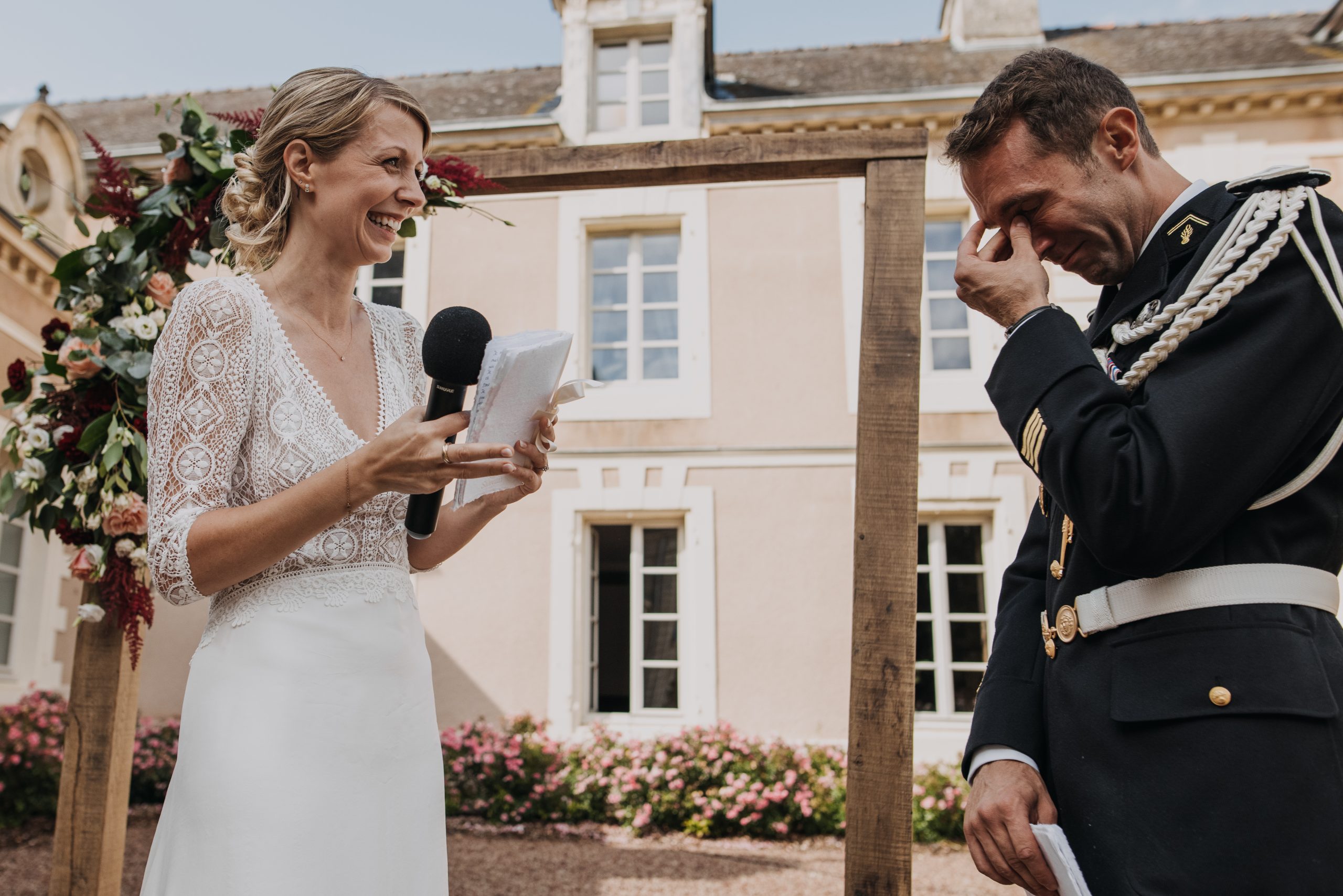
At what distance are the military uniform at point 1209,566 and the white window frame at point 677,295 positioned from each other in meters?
7.91

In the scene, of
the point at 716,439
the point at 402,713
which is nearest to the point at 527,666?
the point at 716,439

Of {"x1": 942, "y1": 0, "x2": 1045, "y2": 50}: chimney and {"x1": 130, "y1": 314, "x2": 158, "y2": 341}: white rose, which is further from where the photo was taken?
{"x1": 942, "y1": 0, "x2": 1045, "y2": 50}: chimney

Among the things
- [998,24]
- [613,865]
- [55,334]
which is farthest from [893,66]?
[55,334]

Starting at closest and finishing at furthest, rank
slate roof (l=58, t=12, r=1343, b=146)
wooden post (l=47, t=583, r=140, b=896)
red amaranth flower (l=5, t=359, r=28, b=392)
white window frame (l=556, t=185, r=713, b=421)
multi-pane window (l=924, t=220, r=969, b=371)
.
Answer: wooden post (l=47, t=583, r=140, b=896)
red amaranth flower (l=5, t=359, r=28, b=392)
white window frame (l=556, t=185, r=713, b=421)
multi-pane window (l=924, t=220, r=969, b=371)
slate roof (l=58, t=12, r=1343, b=146)

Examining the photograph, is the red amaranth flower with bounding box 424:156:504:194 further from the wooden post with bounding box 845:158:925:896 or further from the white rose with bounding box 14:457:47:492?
the white rose with bounding box 14:457:47:492

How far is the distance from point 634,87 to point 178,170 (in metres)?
7.83

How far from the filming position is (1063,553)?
1479mm

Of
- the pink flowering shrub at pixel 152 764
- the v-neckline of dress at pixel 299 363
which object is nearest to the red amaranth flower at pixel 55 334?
the v-neckline of dress at pixel 299 363

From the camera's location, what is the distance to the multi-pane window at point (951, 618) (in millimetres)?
8789

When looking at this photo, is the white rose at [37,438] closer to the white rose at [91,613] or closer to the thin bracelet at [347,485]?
the white rose at [91,613]

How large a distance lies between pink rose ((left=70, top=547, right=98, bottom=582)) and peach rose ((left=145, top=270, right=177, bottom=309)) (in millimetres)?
762

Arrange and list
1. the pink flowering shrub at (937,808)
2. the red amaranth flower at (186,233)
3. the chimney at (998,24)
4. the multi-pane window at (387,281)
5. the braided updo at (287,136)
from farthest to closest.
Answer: the chimney at (998,24) → the multi-pane window at (387,281) → the pink flowering shrub at (937,808) → the red amaranth flower at (186,233) → the braided updo at (287,136)

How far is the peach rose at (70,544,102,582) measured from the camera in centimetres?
281

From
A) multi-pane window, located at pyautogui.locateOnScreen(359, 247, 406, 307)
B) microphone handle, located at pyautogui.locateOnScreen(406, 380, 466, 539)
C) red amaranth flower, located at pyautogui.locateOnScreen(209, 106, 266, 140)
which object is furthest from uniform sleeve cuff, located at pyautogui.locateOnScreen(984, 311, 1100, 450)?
multi-pane window, located at pyautogui.locateOnScreen(359, 247, 406, 307)
